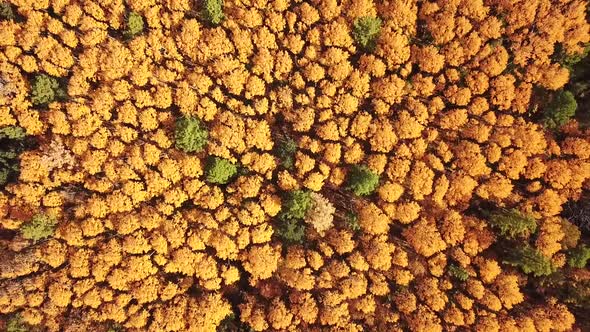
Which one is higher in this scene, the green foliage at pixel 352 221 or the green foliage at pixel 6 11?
the green foliage at pixel 6 11

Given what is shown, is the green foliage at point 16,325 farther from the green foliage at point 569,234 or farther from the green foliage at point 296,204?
the green foliage at point 569,234

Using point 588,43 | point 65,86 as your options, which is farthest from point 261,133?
point 588,43

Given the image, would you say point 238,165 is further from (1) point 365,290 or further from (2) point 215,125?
(1) point 365,290

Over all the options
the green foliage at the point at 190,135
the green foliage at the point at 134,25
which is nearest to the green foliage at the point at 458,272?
the green foliage at the point at 190,135

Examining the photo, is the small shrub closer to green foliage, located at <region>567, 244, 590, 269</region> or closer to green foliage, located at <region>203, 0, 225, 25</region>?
green foliage, located at <region>203, 0, 225, 25</region>

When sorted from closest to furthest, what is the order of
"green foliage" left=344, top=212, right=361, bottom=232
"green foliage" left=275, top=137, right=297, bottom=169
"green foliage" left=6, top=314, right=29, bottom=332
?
1. "green foliage" left=6, top=314, right=29, bottom=332
2. "green foliage" left=344, top=212, right=361, bottom=232
3. "green foliage" left=275, top=137, right=297, bottom=169

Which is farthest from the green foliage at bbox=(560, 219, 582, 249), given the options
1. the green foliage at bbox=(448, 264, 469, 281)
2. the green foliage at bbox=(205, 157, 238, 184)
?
the green foliage at bbox=(205, 157, 238, 184)
